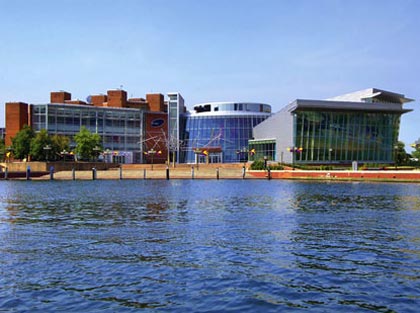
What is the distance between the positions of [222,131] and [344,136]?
40.0 m

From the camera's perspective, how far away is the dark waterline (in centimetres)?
1338

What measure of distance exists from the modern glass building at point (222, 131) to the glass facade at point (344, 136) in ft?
89.8

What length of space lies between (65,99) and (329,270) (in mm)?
138253

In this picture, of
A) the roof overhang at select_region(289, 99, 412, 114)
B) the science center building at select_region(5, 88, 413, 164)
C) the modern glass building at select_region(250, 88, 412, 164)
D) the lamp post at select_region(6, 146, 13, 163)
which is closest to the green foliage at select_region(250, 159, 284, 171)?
the modern glass building at select_region(250, 88, 412, 164)

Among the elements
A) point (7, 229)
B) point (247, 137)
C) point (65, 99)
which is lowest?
point (7, 229)

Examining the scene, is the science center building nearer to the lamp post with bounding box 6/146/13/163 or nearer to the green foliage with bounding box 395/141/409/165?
the lamp post with bounding box 6/146/13/163

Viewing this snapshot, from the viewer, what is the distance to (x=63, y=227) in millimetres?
27094

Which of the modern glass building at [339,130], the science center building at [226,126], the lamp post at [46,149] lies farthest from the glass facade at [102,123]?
the modern glass building at [339,130]

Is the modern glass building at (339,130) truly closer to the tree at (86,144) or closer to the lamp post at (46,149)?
the tree at (86,144)

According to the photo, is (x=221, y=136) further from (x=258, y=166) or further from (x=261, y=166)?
(x=261, y=166)

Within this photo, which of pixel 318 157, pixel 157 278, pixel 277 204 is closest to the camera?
pixel 157 278

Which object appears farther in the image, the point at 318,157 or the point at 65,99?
the point at 65,99

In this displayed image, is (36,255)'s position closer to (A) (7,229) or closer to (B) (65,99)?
(A) (7,229)

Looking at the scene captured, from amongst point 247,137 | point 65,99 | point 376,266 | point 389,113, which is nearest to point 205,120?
point 247,137
